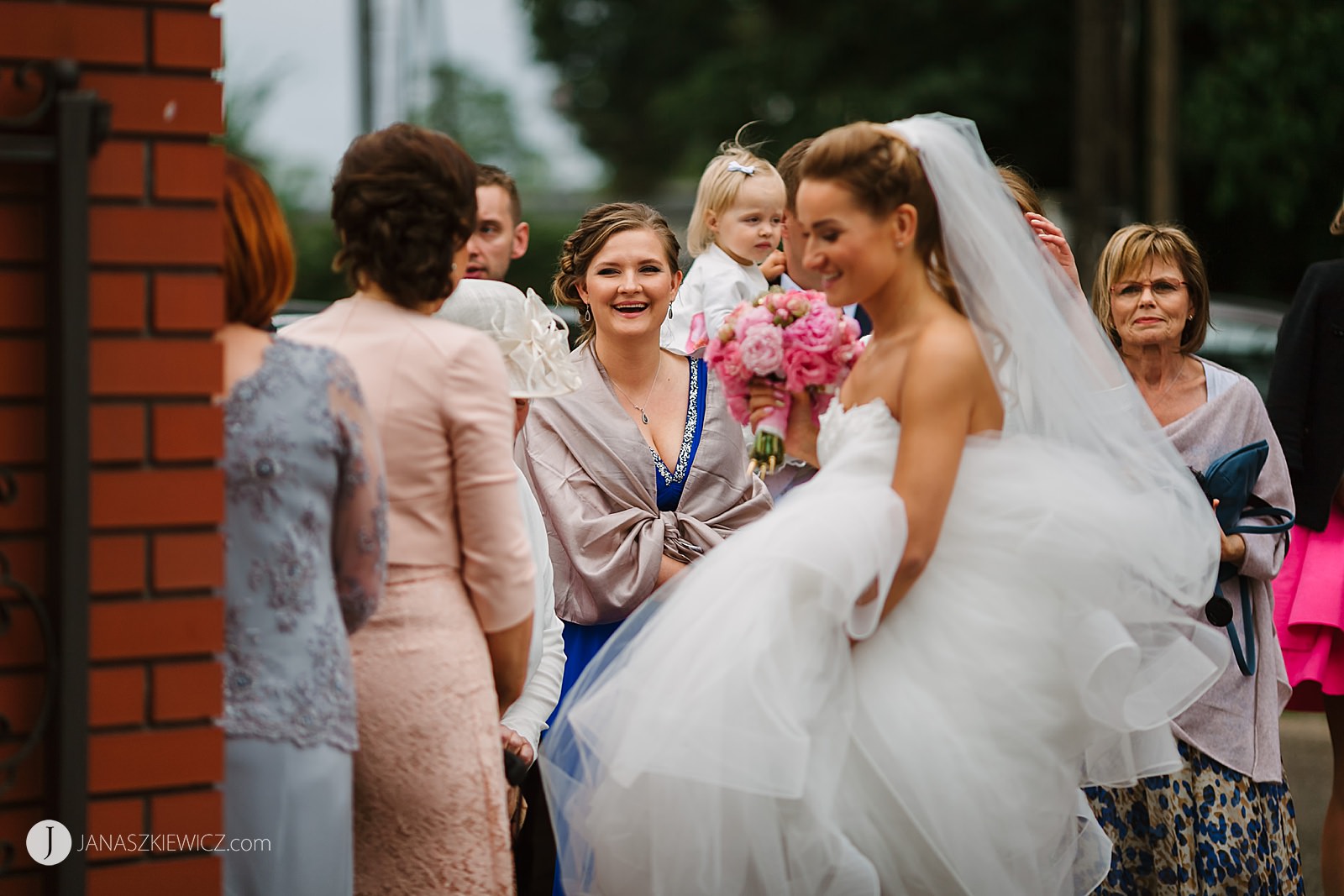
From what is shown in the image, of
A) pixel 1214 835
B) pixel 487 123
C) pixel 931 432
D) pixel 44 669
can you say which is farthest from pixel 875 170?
pixel 487 123

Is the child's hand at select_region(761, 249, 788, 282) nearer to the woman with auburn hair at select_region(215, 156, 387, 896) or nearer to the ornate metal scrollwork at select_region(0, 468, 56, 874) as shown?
the woman with auburn hair at select_region(215, 156, 387, 896)

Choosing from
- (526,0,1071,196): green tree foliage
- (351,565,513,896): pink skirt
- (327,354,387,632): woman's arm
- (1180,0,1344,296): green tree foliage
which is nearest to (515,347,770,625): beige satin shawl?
(351,565,513,896): pink skirt

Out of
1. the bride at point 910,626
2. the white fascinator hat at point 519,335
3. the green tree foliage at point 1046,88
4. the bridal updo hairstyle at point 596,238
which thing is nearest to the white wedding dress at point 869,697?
the bride at point 910,626

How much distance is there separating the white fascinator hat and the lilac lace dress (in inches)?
34.0

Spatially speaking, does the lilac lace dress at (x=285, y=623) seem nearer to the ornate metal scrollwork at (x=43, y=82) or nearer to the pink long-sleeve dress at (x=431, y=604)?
the pink long-sleeve dress at (x=431, y=604)

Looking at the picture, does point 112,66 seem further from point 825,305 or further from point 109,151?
point 825,305

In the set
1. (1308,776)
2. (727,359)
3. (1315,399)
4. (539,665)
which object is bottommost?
(1308,776)

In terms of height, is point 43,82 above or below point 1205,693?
above

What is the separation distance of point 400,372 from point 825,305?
1161 mm

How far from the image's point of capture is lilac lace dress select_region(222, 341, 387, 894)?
2582 mm

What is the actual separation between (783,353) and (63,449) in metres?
1.68

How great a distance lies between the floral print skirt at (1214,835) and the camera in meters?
4.16

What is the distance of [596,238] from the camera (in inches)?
182

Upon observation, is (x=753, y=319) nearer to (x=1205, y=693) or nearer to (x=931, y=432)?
(x=931, y=432)
